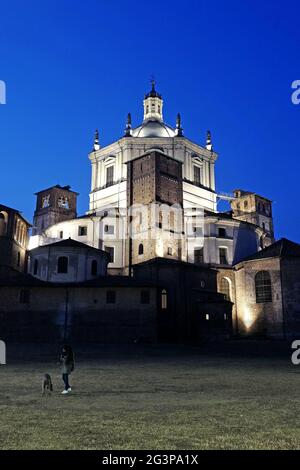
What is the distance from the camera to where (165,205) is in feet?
166

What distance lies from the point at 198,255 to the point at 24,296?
75.0ft

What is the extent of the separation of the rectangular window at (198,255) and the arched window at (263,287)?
7.43 m

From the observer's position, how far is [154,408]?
9.88 metres

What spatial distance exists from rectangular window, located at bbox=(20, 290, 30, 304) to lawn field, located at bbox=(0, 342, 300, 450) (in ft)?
57.2

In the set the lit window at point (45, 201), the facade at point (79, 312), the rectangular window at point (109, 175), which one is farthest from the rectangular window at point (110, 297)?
the lit window at point (45, 201)

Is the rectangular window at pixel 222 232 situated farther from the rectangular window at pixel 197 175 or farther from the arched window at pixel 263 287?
the rectangular window at pixel 197 175

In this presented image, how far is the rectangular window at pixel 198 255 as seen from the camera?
172 feet

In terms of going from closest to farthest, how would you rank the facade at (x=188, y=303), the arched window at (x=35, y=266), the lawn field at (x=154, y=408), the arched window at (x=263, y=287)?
the lawn field at (x=154, y=408), the facade at (x=188, y=303), the arched window at (x=35, y=266), the arched window at (x=263, y=287)

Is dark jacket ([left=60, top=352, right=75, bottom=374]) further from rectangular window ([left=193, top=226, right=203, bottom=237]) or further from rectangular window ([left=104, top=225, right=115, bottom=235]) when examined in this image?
rectangular window ([left=193, top=226, right=203, bottom=237])

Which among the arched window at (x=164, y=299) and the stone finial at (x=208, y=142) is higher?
the stone finial at (x=208, y=142)

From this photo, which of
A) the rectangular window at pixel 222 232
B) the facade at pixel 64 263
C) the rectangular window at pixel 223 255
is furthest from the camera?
the rectangular window at pixel 222 232

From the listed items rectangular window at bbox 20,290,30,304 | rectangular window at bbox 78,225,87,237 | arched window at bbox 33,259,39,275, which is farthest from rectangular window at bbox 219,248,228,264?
rectangular window at bbox 20,290,30,304
